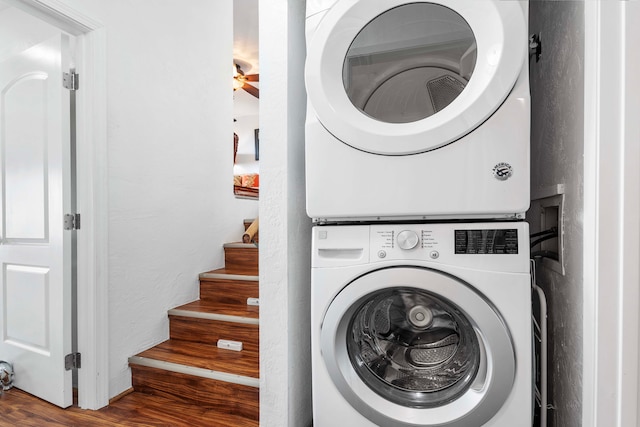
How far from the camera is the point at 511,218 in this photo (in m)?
0.92

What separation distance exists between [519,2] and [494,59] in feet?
0.52

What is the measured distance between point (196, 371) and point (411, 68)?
1.53 m

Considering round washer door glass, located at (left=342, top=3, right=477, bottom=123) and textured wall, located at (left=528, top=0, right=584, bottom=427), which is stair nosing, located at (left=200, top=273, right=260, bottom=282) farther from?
textured wall, located at (left=528, top=0, right=584, bottom=427)

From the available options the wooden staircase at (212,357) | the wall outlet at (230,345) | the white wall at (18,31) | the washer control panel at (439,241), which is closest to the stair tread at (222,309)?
the wooden staircase at (212,357)

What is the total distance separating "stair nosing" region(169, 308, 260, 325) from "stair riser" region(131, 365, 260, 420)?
1.02ft

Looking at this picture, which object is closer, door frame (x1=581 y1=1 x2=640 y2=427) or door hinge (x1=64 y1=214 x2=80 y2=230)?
door frame (x1=581 y1=1 x2=640 y2=427)

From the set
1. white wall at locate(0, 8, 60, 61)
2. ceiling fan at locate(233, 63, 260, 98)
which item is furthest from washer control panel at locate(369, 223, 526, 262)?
ceiling fan at locate(233, 63, 260, 98)

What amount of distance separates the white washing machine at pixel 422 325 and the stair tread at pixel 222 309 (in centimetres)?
85

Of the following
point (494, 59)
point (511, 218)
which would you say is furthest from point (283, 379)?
point (494, 59)

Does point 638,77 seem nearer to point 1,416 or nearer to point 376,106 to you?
point 376,106

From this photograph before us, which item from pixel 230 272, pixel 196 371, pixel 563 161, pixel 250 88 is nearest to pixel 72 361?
pixel 196 371

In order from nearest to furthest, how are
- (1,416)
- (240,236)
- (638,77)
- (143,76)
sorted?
(638,77), (1,416), (143,76), (240,236)

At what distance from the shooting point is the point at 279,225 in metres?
1.14

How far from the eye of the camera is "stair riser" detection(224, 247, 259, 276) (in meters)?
2.29
